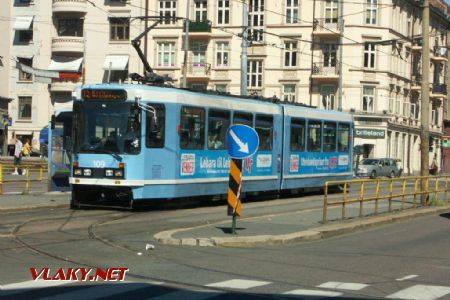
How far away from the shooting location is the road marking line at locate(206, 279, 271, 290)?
8.64 meters

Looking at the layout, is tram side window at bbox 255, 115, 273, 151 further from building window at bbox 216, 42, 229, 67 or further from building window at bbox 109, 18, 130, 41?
building window at bbox 109, 18, 130, 41

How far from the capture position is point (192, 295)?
797 cm

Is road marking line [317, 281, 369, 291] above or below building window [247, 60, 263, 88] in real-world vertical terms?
below

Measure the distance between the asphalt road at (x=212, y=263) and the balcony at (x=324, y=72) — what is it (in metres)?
43.0

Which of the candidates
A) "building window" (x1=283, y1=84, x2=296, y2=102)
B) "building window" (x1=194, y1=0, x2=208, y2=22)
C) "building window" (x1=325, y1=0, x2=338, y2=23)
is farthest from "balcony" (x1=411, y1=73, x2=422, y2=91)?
"building window" (x1=194, y1=0, x2=208, y2=22)

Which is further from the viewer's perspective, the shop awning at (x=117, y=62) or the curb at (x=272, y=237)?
the shop awning at (x=117, y=62)

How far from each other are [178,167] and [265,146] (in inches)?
197

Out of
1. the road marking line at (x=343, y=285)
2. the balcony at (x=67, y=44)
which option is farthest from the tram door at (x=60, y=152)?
the balcony at (x=67, y=44)

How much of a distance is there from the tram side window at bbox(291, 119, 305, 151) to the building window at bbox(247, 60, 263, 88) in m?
36.3

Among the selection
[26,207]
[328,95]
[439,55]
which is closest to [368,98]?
[328,95]

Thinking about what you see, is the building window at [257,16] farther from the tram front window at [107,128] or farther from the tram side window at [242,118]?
the tram front window at [107,128]

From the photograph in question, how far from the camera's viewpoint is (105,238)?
1309 cm

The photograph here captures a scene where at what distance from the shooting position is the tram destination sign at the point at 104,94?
17.6 meters

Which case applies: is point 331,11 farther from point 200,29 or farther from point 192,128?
point 192,128
